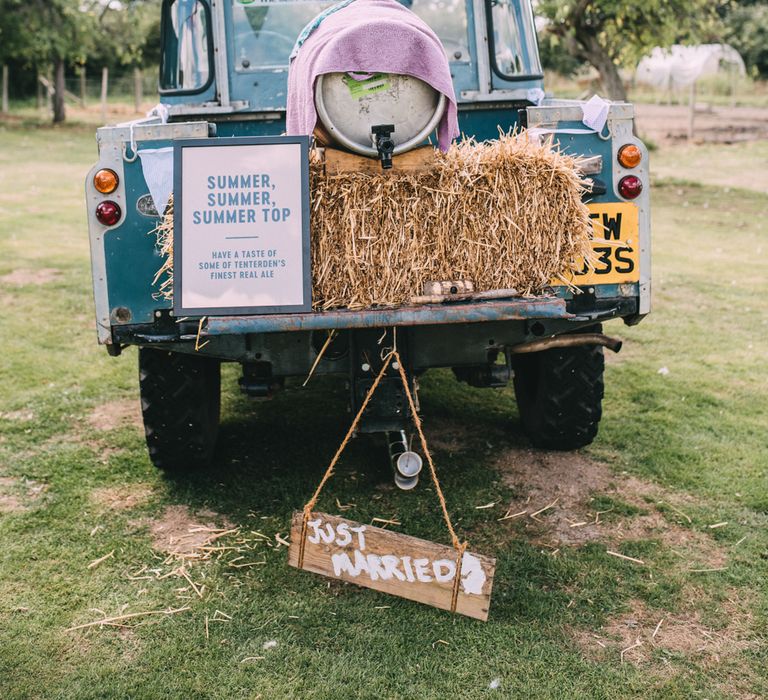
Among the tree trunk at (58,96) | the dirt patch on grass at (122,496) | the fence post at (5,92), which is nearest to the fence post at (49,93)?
the fence post at (5,92)

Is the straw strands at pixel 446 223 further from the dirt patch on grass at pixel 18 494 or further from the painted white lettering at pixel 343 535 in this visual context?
the dirt patch on grass at pixel 18 494

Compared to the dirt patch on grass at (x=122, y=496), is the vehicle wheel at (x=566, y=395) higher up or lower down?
higher up

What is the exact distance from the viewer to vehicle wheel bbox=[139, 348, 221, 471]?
14.8ft

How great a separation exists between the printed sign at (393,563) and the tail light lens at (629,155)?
1.85 m

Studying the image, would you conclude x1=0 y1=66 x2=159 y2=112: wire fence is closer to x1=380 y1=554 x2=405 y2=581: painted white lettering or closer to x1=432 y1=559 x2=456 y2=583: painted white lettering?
x1=380 y1=554 x2=405 y2=581: painted white lettering

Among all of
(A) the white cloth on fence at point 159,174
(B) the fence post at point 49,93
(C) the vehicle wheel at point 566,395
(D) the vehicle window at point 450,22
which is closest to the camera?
(A) the white cloth on fence at point 159,174

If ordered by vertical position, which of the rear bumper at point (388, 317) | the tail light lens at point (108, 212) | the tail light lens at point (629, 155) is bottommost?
the rear bumper at point (388, 317)

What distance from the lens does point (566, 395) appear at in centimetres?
481

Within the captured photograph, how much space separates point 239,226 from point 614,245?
1.66 meters

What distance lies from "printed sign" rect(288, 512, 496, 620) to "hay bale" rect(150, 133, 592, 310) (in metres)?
0.89

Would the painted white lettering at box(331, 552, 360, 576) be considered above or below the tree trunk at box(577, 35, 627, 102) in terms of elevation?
below

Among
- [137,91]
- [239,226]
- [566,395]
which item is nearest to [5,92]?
[137,91]

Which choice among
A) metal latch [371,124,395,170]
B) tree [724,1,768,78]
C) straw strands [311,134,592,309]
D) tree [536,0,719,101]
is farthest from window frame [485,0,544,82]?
tree [724,1,768,78]

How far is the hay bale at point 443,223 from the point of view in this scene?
12.0 feet
